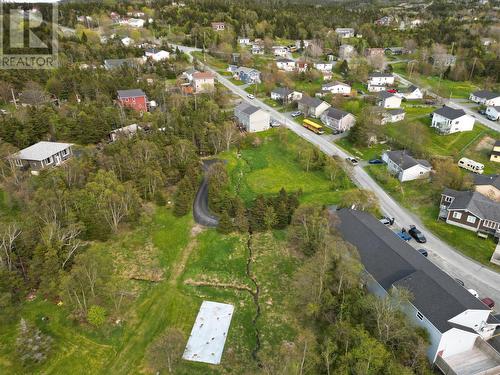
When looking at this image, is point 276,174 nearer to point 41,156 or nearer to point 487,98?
point 41,156

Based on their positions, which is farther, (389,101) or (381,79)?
(381,79)

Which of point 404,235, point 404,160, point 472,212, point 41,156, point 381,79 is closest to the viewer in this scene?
point 404,235

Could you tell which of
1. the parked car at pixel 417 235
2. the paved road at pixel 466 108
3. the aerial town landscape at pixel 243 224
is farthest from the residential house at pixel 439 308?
the paved road at pixel 466 108

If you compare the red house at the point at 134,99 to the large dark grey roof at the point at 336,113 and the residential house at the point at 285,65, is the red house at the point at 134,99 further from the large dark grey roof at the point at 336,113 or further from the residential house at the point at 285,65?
the residential house at the point at 285,65

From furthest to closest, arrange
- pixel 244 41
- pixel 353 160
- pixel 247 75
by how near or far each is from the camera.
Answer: pixel 244 41 < pixel 247 75 < pixel 353 160

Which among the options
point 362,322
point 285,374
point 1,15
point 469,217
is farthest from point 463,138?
point 1,15

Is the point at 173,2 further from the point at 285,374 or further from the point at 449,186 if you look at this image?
the point at 285,374

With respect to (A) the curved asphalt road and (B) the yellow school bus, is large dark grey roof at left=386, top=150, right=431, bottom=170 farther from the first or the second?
(A) the curved asphalt road

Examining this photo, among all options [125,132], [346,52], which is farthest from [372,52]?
[125,132]

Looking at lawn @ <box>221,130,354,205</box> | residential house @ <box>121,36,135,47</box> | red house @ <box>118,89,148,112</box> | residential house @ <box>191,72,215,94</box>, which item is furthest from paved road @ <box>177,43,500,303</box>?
residential house @ <box>121,36,135,47</box>
